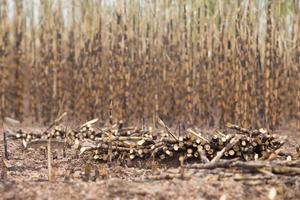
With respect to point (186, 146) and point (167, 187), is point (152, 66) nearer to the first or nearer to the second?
point (186, 146)

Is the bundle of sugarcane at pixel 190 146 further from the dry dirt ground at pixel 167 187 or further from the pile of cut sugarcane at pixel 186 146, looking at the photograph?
the dry dirt ground at pixel 167 187

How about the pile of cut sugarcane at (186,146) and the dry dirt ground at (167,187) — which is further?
the pile of cut sugarcane at (186,146)

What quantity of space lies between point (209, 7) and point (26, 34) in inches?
94.3

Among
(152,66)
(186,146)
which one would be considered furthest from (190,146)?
(152,66)

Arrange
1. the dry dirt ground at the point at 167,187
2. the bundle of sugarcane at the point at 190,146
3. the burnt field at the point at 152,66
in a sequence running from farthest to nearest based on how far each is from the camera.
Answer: the burnt field at the point at 152,66
the bundle of sugarcane at the point at 190,146
the dry dirt ground at the point at 167,187

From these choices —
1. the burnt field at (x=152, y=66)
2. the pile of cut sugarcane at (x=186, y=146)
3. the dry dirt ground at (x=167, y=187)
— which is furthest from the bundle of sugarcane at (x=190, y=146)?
the burnt field at (x=152, y=66)

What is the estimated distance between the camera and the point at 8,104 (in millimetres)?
7219

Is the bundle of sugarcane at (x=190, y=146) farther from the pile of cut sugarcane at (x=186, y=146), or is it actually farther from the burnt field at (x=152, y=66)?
the burnt field at (x=152, y=66)

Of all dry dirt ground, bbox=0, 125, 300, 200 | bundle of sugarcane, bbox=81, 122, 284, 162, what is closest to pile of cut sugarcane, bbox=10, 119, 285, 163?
bundle of sugarcane, bbox=81, 122, 284, 162

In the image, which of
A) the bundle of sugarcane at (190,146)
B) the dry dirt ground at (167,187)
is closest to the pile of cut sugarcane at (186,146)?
the bundle of sugarcane at (190,146)

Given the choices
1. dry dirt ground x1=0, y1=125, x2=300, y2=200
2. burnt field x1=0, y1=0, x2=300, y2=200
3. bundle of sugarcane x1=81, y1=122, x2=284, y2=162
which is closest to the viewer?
dry dirt ground x1=0, y1=125, x2=300, y2=200

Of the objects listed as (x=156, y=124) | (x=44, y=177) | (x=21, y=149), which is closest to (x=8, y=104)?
(x=156, y=124)

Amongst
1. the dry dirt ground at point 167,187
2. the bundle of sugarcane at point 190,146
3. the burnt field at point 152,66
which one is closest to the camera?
the dry dirt ground at point 167,187

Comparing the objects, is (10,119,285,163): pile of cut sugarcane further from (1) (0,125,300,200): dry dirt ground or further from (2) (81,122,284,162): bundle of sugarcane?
(1) (0,125,300,200): dry dirt ground
